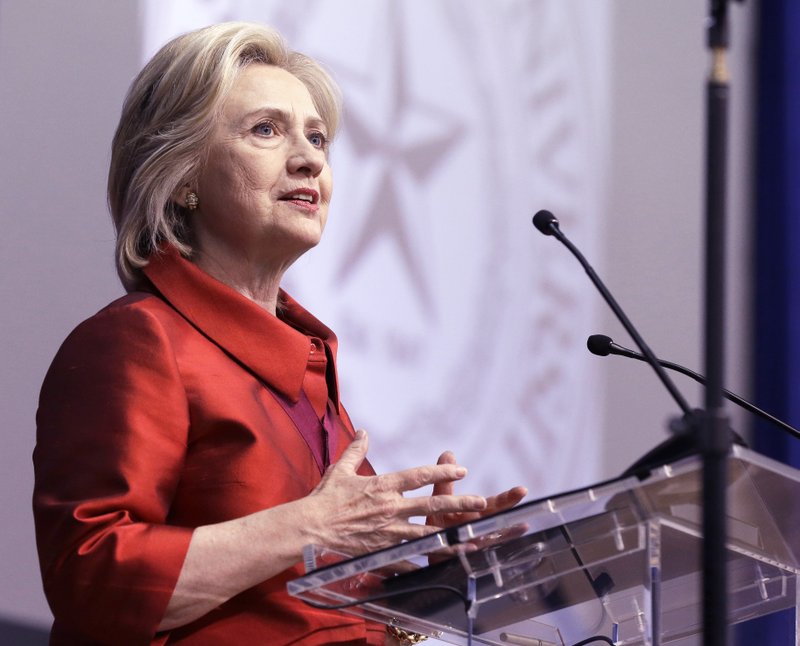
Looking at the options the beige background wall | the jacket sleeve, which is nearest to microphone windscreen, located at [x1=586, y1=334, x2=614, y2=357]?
the jacket sleeve

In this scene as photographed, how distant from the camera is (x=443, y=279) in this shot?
10.3 feet

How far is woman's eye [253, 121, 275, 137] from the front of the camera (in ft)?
6.64

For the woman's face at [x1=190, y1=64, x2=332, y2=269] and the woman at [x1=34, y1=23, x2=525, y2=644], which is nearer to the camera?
the woman at [x1=34, y1=23, x2=525, y2=644]

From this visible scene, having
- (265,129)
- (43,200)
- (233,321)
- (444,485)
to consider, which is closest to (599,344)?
(444,485)

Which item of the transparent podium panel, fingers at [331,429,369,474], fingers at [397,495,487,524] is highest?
fingers at [331,429,369,474]

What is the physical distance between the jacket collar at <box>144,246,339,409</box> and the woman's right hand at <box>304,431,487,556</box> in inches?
14.7

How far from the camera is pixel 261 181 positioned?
77.7 inches

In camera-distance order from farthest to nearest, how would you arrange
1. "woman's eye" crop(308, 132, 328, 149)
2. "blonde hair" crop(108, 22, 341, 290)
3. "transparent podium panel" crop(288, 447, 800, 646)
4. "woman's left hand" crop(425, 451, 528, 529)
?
"woman's eye" crop(308, 132, 328, 149) → "blonde hair" crop(108, 22, 341, 290) → "woman's left hand" crop(425, 451, 528, 529) → "transparent podium panel" crop(288, 447, 800, 646)

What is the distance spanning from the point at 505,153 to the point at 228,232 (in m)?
1.51

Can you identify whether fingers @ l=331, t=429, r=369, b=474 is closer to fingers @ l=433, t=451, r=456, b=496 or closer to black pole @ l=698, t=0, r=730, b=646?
fingers @ l=433, t=451, r=456, b=496

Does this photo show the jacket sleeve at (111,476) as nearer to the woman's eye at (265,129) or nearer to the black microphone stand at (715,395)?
the woman's eye at (265,129)

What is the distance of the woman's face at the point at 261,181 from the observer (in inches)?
77.7

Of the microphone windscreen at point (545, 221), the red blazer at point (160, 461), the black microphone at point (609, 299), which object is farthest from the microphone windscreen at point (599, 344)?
the red blazer at point (160, 461)

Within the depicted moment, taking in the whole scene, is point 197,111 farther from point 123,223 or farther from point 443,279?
point 443,279
